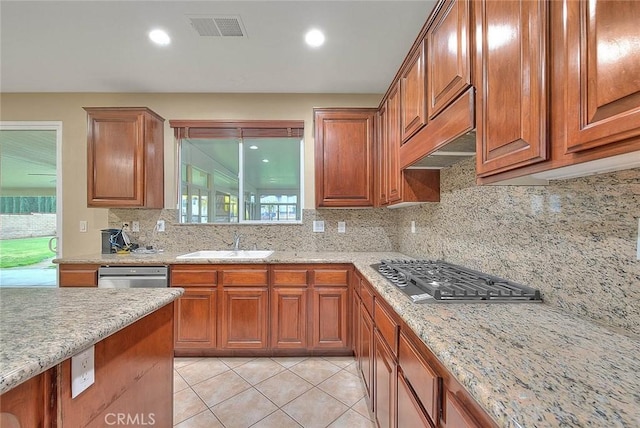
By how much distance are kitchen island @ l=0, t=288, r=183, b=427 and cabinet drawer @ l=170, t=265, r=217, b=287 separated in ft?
3.60

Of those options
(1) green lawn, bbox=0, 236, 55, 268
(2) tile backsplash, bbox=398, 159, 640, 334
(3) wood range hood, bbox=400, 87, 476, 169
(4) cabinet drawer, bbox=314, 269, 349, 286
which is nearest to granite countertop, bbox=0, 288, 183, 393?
(4) cabinet drawer, bbox=314, 269, 349, 286

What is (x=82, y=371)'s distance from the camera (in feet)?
Answer: 2.61

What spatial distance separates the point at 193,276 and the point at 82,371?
5.40 feet

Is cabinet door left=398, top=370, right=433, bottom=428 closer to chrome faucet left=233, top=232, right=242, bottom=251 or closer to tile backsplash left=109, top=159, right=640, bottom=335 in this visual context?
tile backsplash left=109, top=159, right=640, bottom=335

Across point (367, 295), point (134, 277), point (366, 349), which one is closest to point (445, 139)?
point (367, 295)

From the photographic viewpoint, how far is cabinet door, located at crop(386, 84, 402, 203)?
2039 millimetres

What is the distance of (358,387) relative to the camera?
201 cm

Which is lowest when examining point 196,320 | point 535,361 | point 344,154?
point 196,320

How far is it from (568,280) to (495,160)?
1.78ft

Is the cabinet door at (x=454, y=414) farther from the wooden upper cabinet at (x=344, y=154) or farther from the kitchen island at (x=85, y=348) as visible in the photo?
the wooden upper cabinet at (x=344, y=154)

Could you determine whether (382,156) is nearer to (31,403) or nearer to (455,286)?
(455,286)

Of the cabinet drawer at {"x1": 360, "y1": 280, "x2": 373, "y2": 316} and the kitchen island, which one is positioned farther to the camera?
the cabinet drawer at {"x1": 360, "y1": 280, "x2": 373, "y2": 316}

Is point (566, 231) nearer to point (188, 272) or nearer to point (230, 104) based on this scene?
point (188, 272)

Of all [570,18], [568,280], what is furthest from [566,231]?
[570,18]
